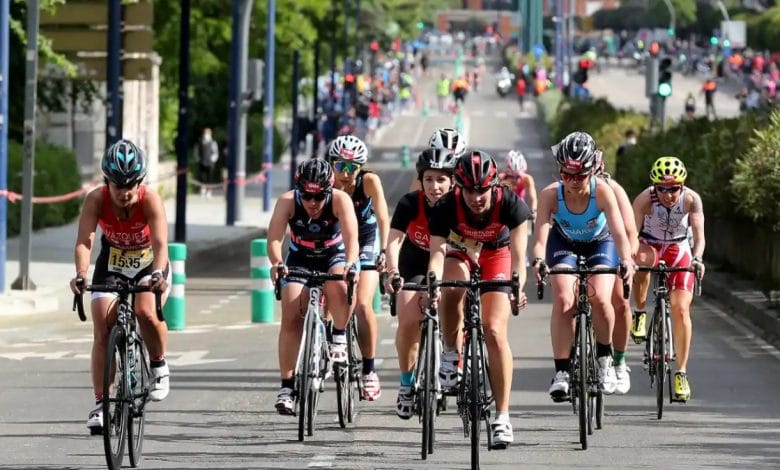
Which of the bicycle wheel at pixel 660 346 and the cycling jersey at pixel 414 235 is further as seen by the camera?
the bicycle wheel at pixel 660 346

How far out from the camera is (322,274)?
12680 millimetres

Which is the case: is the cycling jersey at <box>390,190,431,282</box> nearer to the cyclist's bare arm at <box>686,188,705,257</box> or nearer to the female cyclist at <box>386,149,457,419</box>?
the female cyclist at <box>386,149,457,419</box>

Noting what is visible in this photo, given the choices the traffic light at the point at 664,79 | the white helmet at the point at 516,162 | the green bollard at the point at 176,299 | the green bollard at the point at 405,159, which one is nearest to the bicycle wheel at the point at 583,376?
the green bollard at the point at 176,299

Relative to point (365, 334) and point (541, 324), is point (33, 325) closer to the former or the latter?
point (541, 324)

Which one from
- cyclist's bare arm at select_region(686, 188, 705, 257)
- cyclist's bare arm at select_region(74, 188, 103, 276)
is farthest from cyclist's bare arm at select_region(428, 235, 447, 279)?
cyclist's bare arm at select_region(686, 188, 705, 257)

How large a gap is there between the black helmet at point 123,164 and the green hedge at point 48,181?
21303mm

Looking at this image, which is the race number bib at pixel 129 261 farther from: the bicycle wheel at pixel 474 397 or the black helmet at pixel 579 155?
the black helmet at pixel 579 155

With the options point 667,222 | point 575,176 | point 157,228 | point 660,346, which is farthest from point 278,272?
point 667,222

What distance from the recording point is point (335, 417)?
1389 cm

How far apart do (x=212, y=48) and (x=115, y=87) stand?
89.7 feet

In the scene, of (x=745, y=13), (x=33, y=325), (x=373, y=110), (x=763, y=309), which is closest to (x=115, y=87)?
(x=33, y=325)

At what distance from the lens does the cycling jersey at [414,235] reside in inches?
488

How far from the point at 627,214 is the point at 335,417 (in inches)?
87.4

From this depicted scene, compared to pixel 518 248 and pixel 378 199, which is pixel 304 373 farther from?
pixel 378 199
